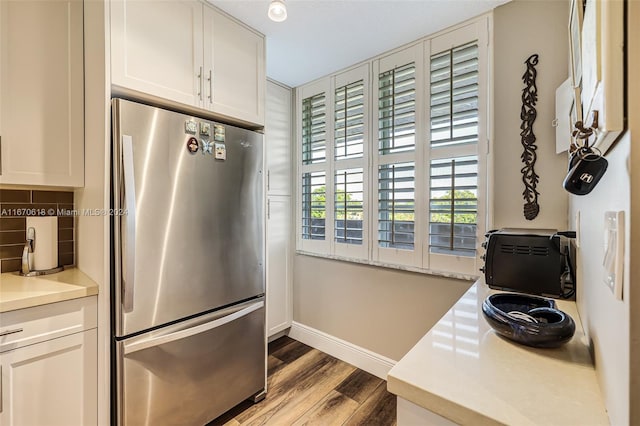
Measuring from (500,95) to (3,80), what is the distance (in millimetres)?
2485

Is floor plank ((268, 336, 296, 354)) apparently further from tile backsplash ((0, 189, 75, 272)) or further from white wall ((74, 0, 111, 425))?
tile backsplash ((0, 189, 75, 272))

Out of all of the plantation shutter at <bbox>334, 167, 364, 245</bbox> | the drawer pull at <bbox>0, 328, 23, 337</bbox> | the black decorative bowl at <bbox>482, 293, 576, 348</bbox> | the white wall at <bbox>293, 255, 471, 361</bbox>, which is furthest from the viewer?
the plantation shutter at <bbox>334, 167, 364, 245</bbox>

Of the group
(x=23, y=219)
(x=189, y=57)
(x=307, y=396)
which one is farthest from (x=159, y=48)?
(x=307, y=396)

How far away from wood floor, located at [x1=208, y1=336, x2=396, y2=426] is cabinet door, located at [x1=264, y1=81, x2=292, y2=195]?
57.0 inches

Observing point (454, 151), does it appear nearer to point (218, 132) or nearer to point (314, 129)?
point (314, 129)

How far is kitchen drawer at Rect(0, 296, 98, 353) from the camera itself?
113 cm

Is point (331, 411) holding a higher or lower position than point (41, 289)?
lower

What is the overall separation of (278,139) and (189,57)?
1.11 m

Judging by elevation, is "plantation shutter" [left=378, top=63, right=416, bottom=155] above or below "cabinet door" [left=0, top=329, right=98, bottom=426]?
above

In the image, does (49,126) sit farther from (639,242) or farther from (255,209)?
(639,242)

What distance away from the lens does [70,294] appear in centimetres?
123

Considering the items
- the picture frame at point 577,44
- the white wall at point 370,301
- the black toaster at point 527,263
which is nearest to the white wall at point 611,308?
the picture frame at point 577,44

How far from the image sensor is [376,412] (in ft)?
5.89

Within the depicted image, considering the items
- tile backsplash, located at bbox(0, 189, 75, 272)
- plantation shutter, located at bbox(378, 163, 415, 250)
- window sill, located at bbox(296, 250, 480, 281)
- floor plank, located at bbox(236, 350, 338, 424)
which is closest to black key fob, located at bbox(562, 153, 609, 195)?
window sill, located at bbox(296, 250, 480, 281)
